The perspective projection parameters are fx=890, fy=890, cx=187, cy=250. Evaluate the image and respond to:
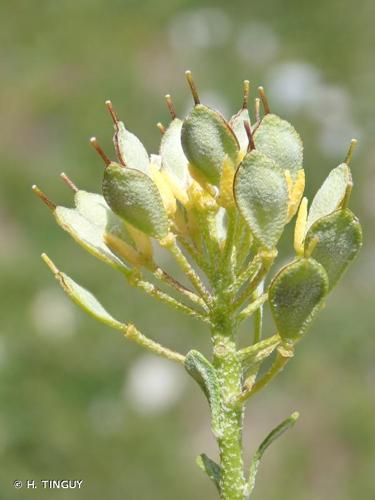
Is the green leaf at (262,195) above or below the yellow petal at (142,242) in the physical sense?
below

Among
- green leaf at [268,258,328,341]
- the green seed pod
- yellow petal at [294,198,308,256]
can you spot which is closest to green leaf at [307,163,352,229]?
yellow petal at [294,198,308,256]

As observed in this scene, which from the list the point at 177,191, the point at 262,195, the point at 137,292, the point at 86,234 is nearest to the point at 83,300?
the point at 86,234

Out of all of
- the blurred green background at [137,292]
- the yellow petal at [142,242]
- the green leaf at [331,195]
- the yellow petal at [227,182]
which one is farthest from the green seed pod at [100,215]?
the blurred green background at [137,292]

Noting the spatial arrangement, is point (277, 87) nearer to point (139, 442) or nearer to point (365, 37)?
point (365, 37)

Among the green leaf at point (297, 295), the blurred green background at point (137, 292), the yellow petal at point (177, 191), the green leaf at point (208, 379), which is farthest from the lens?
the blurred green background at point (137, 292)

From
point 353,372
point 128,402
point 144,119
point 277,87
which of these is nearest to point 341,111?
point 277,87

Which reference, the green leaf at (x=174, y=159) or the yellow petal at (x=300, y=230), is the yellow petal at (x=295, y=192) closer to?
the yellow petal at (x=300, y=230)
